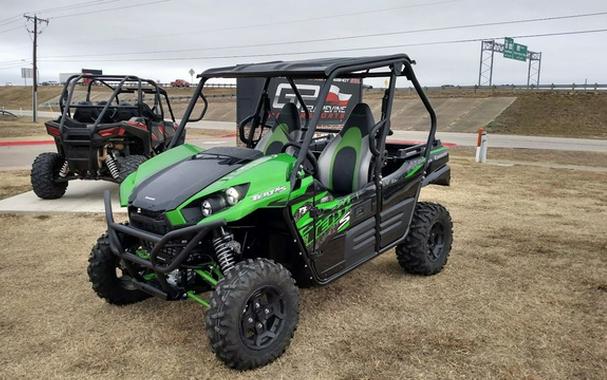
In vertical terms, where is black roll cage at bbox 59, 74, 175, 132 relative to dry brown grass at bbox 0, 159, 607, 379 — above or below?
above

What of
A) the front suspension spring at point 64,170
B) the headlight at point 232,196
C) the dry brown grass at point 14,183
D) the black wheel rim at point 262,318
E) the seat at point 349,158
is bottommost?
the dry brown grass at point 14,183

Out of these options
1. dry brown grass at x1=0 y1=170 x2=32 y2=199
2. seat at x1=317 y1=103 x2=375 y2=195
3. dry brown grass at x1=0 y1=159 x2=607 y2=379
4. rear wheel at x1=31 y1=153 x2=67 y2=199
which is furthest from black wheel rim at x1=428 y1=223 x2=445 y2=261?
dry brown grass at x1=0 y1=170 x2=32 y2=199

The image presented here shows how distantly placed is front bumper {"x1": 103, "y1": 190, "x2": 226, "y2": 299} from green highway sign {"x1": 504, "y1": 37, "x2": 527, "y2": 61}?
56.5m

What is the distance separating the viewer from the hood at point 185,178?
294cm

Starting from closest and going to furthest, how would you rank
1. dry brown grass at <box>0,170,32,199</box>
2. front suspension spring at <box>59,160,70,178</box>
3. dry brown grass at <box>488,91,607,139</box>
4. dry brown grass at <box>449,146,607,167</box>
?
front suspension spring at <box>59,160,70,178</box> → dry brown grass at <box>0,170,32,199</box> → dry brown grass at <box>449,146,607,167</box> → dry brown grass at <box>488,91,607,139</box>

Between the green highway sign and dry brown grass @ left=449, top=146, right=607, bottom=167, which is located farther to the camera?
the green highway sign

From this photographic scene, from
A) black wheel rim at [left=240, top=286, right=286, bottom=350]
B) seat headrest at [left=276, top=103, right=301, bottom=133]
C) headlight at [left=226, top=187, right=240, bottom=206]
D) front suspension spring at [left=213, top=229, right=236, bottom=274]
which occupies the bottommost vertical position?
black wheel rim at [left=240, top=286, right=286, bottom=350]

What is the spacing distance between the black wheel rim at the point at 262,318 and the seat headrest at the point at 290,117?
5.43ft

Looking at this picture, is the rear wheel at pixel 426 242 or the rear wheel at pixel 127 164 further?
the rear wheel at pixel 127 164

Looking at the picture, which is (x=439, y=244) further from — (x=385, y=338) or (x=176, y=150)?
(x=176, y=150)

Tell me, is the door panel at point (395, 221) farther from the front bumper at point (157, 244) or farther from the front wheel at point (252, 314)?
the front bumper at point (157, 244)

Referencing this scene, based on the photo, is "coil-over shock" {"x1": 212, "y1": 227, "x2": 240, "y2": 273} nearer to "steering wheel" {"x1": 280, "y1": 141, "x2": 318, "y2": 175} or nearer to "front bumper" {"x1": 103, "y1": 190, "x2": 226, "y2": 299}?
"front bumper" {"x1": 103, "y1": 190, "x2": 226, "y2": 299}

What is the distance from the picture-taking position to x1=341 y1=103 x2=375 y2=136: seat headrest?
3865 millimetres

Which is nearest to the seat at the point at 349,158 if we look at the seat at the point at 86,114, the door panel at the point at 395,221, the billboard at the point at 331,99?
the door panel at the point at 395,221
